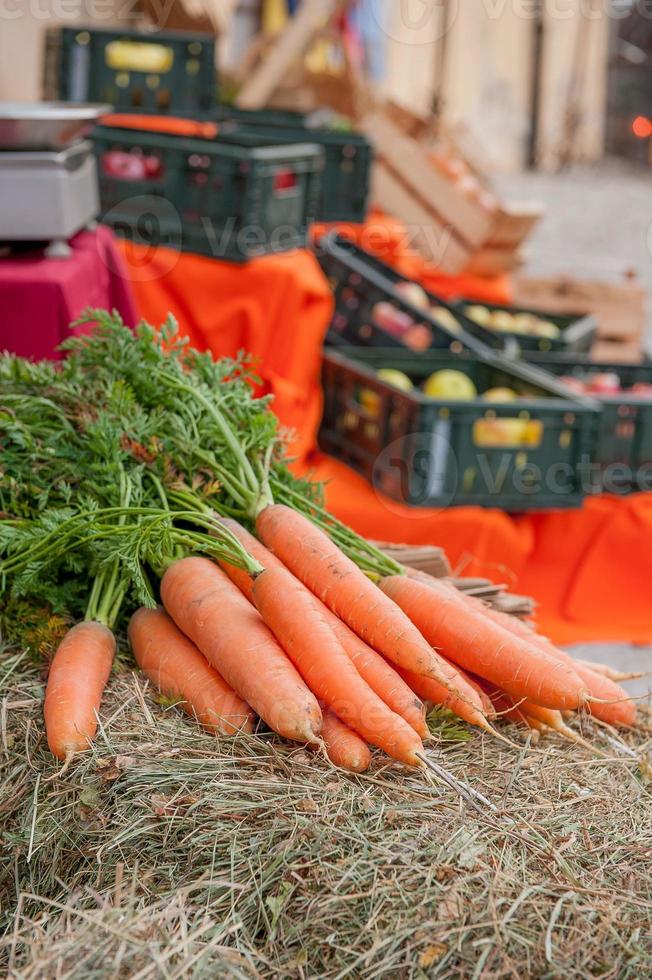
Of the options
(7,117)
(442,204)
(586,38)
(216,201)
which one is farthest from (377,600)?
(586,38)

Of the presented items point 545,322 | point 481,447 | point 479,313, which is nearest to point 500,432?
point 481,447

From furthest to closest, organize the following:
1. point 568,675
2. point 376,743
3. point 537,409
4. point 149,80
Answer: point 149,80 → point 537,409 → point 568,675 → point 376,743

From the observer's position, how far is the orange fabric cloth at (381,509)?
3.63 m

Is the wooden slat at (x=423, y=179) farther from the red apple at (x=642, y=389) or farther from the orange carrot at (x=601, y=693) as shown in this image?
the orange carrot at (x=601, y=693)

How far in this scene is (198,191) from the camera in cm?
402

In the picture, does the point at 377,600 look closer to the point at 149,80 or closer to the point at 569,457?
the point at 569,457

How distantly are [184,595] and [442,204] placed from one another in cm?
455

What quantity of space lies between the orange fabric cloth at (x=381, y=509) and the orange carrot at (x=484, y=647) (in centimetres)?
156

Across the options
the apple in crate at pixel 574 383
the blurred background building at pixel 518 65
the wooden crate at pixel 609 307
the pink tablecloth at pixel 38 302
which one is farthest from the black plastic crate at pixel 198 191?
the blurred background building at pixel 518 65

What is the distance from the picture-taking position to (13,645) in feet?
6.33

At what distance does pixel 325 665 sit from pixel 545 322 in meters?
3.65

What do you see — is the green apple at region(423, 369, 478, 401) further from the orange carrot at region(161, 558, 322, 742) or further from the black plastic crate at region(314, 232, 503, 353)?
the orange carrot at region(161, 558, 322, 742)

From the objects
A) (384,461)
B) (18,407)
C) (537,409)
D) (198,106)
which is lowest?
(384,461)

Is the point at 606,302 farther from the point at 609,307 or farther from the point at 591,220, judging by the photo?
the point at 591,220
